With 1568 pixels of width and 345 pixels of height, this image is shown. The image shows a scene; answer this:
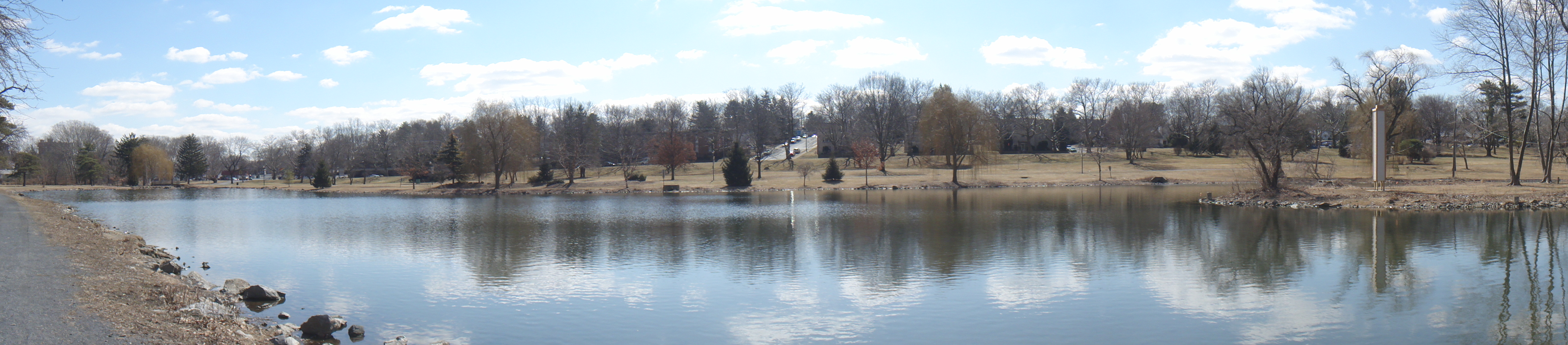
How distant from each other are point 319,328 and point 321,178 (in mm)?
72712

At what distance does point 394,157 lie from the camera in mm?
108750

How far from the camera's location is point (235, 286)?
15.2 m

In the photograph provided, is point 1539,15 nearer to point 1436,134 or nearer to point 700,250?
point 700,250

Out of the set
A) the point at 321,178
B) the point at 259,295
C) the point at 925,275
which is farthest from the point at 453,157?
the point at 925,275

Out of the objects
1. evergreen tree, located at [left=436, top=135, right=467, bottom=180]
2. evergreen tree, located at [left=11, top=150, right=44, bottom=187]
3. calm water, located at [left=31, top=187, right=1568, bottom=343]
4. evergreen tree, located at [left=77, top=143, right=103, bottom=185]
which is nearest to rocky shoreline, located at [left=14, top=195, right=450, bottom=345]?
calm water, located at [left=31, top=187, right=1568, bottom=343]

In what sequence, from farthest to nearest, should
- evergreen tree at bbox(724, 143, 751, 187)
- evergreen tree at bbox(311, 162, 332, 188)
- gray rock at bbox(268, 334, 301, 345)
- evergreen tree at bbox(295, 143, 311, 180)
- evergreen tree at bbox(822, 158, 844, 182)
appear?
evergreen tree at bbox(295, 143, 311, 180) < evergreen tree at bbox(311, 162, 332, 188) < evergreen tree at bbox(822, 158, 844, 182) < evergreen tree at bbox(724, 143, 751, 187) < gray rock at bbox(268, 334, 301, 345)

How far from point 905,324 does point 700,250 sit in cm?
1036

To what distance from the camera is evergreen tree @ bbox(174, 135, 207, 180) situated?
93.2 metres

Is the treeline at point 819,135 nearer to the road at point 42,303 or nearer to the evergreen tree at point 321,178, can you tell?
the evergreen tree at point 321,178

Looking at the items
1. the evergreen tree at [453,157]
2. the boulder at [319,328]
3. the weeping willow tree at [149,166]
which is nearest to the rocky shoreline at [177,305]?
the boulder at [319,328]

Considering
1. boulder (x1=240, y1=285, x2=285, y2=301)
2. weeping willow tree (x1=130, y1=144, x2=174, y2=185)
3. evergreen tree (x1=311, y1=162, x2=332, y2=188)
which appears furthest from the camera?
weeping willow tree (x1=130, y1=144, x2=174, y2=185)

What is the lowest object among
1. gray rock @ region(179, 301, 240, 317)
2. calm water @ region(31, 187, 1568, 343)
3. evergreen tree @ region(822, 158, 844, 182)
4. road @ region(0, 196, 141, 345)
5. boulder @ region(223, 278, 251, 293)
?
calm water @ region(31, 187, 1568, 343)

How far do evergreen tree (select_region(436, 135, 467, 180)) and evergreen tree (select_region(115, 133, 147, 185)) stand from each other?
42308 millimetres

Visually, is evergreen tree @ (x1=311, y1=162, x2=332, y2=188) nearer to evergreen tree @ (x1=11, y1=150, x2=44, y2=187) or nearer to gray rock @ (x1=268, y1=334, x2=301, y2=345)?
evergreen tree @ (x1=11, y1=150, x2=44, y2=187)
